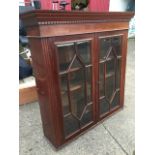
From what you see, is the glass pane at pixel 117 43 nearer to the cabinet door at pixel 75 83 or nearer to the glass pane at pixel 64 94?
the cabinet door at pixel 75 83

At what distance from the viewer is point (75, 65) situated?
121cm

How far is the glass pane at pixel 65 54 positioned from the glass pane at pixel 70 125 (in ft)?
1.40

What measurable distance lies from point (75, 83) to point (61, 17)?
0.52m

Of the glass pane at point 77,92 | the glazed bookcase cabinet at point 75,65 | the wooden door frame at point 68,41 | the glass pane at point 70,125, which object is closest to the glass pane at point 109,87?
the glazed bookcase cabinet at point 75,65

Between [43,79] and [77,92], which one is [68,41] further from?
[77,92]

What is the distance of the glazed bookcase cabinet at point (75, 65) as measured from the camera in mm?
1018

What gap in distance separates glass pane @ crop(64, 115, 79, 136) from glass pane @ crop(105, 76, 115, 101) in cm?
44

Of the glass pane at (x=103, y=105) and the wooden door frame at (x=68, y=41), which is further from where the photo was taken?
the glass pane at (x=103, y=105)

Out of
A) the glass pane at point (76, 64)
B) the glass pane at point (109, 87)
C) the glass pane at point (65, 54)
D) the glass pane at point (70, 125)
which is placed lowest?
the glass pane at point (70, 125)

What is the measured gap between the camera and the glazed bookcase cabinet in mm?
1018

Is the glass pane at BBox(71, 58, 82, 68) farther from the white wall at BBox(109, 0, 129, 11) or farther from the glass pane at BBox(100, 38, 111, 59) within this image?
the white wall at BBox(109, 0, 129, 11)

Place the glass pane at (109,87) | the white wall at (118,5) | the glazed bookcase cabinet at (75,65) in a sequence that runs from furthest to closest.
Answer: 1. the white wall at (118,5)
2. the glass pane at (109,87)
3. the glazed bookcase cabinet at (75,65)
